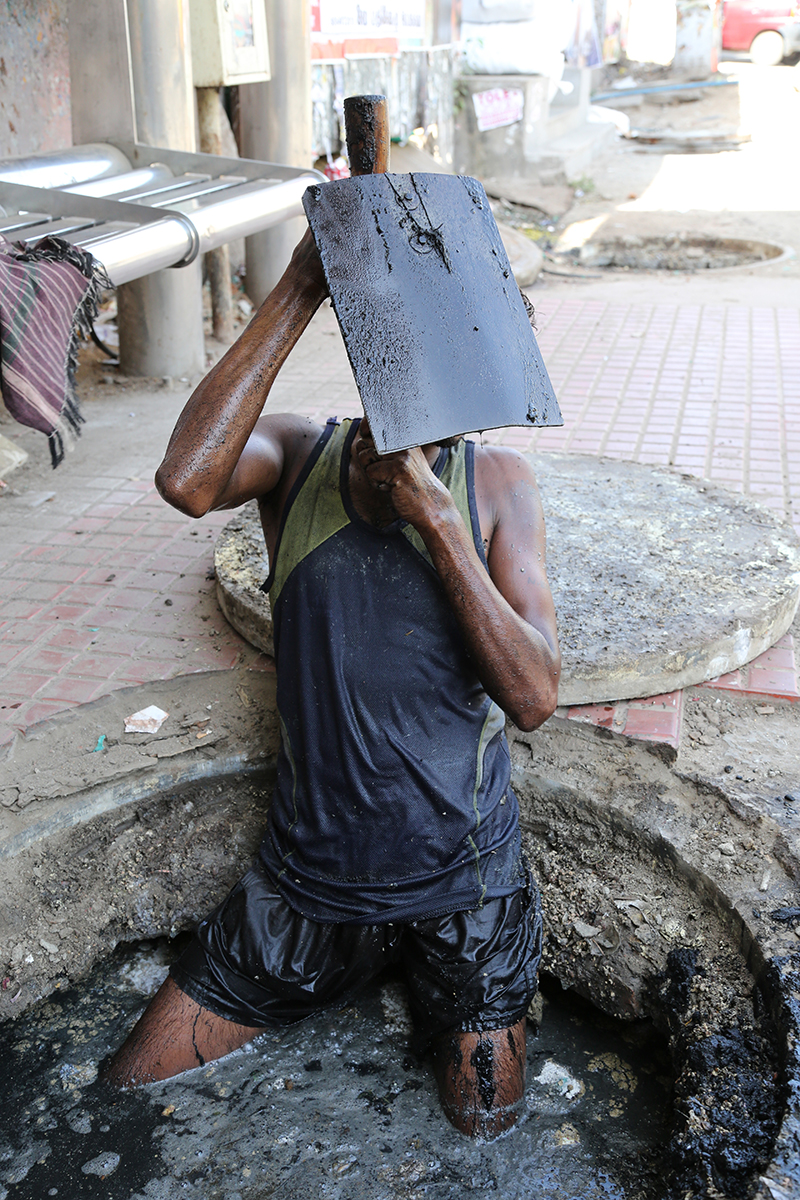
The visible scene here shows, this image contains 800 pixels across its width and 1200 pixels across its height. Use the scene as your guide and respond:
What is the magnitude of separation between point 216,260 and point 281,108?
1038 mm

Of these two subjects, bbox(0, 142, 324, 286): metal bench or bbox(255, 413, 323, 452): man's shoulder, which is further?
bbox(0, 142, 324, 286): metal bench

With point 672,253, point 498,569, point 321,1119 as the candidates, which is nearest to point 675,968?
point 321,1119

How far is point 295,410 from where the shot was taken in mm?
4988

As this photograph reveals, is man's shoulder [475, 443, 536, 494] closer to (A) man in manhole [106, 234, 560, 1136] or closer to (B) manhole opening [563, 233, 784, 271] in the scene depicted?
(A) man in manhole [106, 234, 560, 1136]

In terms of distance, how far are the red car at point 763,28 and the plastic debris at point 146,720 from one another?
80.8ft

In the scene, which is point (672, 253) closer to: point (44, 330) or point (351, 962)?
point (44, 330)

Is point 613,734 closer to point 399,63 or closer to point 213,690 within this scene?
point 213,690

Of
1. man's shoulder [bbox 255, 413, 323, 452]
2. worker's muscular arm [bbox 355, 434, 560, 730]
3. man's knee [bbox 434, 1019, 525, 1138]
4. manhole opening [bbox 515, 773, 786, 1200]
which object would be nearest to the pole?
man's shoulder [bbox 255, 413, 323, 452]

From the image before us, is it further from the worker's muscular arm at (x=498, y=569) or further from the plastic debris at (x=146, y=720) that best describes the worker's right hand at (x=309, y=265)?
the plastic debris at (x=146, y=720)

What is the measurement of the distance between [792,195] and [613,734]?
1055cm

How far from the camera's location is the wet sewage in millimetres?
2068

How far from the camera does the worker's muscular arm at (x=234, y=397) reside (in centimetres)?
199

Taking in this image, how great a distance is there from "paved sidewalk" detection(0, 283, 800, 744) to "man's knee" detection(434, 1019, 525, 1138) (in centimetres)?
90

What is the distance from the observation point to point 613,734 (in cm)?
272
